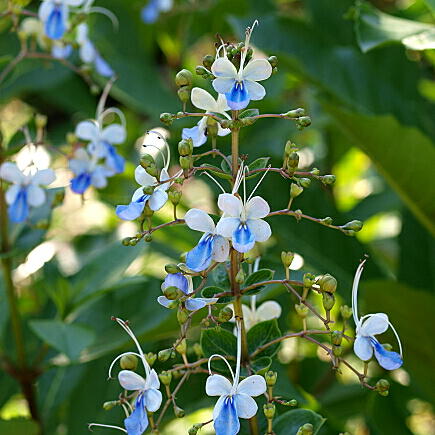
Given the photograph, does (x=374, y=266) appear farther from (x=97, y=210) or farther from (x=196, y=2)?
(x=97, y=210)

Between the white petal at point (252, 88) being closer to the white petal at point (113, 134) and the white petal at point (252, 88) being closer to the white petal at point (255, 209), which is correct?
the white petal at point (255, 209)

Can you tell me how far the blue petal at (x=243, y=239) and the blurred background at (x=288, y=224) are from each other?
234mm

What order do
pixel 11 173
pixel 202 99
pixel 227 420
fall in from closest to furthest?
pixel 227 420, pixel 202 99, pixel 11 173

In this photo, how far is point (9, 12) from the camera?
49.0 inches

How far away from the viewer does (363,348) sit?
81 centimetres

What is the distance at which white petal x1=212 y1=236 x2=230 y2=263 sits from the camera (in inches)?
31.6

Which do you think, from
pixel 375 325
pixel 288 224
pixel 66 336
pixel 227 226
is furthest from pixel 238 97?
pixel 288 224

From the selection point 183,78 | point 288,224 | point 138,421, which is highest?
point 183,78

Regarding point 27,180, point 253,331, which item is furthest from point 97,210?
point 253,331

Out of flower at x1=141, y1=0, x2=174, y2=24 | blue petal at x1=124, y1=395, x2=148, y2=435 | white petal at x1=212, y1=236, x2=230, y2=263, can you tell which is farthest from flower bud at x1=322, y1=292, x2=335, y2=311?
flower at x1=141, y1=0, x2=174, y2=24

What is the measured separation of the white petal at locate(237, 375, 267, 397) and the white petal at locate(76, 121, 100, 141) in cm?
63

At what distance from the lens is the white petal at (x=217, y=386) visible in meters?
0.77

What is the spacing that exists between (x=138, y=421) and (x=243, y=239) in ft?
0.68

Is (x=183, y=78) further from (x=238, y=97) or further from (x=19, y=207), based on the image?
(x=19, y=207)
